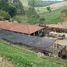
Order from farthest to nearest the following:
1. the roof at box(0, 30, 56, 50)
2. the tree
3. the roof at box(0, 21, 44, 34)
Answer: the tree → the roof at box(0, 21, 44, 34) → the roof at box(0, 30, 56, 50)

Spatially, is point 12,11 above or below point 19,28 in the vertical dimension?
above

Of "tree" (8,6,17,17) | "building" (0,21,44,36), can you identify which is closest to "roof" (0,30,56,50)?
"building" (0,21,44,36)

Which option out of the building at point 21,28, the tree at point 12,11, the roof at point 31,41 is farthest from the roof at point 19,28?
the tree at point 12,11

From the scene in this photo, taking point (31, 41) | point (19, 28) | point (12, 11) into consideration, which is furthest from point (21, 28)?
point (12, 11)

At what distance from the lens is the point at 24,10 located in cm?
5000

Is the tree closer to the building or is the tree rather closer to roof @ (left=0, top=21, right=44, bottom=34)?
the building

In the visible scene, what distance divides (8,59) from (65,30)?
20735 millimetres

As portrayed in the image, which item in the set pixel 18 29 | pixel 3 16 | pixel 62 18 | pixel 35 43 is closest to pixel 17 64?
pixel 35 43

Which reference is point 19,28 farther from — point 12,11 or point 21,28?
point 12,11

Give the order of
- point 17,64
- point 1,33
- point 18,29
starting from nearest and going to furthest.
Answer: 1. point 17,64
2. point 1,33
3. point 18,29

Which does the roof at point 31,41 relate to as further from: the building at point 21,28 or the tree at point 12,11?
the tree at point 12,11

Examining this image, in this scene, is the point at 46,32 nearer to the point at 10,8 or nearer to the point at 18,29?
the point at 18,29

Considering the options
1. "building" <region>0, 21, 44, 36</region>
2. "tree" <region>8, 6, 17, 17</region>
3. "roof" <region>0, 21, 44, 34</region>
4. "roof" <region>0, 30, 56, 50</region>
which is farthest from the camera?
"tree" <region>8, 6, 17, 17</region>

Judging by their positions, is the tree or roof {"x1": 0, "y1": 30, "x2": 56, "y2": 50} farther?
the tree
